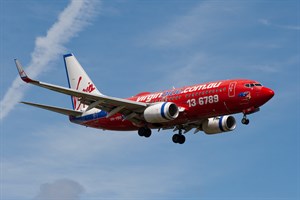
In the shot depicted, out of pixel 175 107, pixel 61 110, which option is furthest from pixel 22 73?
pixel 175 107

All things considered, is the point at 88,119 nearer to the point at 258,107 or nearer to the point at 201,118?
the point at 201,118

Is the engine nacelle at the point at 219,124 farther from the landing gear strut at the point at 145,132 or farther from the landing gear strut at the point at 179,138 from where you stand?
the landing gear strut at the point at 145,132

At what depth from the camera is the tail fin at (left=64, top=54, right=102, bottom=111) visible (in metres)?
91.1

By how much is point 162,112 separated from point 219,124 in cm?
872

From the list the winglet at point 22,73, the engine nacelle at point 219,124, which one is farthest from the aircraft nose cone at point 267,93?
the winglet at point 22,73

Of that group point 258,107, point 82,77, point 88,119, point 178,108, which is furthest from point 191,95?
point 82,77

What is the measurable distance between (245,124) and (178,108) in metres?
6.78

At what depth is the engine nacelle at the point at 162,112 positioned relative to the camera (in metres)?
75.8

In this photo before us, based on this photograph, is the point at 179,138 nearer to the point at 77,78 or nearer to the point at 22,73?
the point at 77,78

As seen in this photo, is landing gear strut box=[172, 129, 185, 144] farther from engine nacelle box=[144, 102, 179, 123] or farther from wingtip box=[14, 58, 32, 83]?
wingtip box=[14, 58, 32, 83]

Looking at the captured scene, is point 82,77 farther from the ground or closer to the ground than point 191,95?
farther from the ground

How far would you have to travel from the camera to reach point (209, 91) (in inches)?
2977

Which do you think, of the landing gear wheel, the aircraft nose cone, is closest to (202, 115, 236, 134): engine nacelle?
the landing gear wheel

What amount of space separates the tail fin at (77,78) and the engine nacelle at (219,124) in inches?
571
